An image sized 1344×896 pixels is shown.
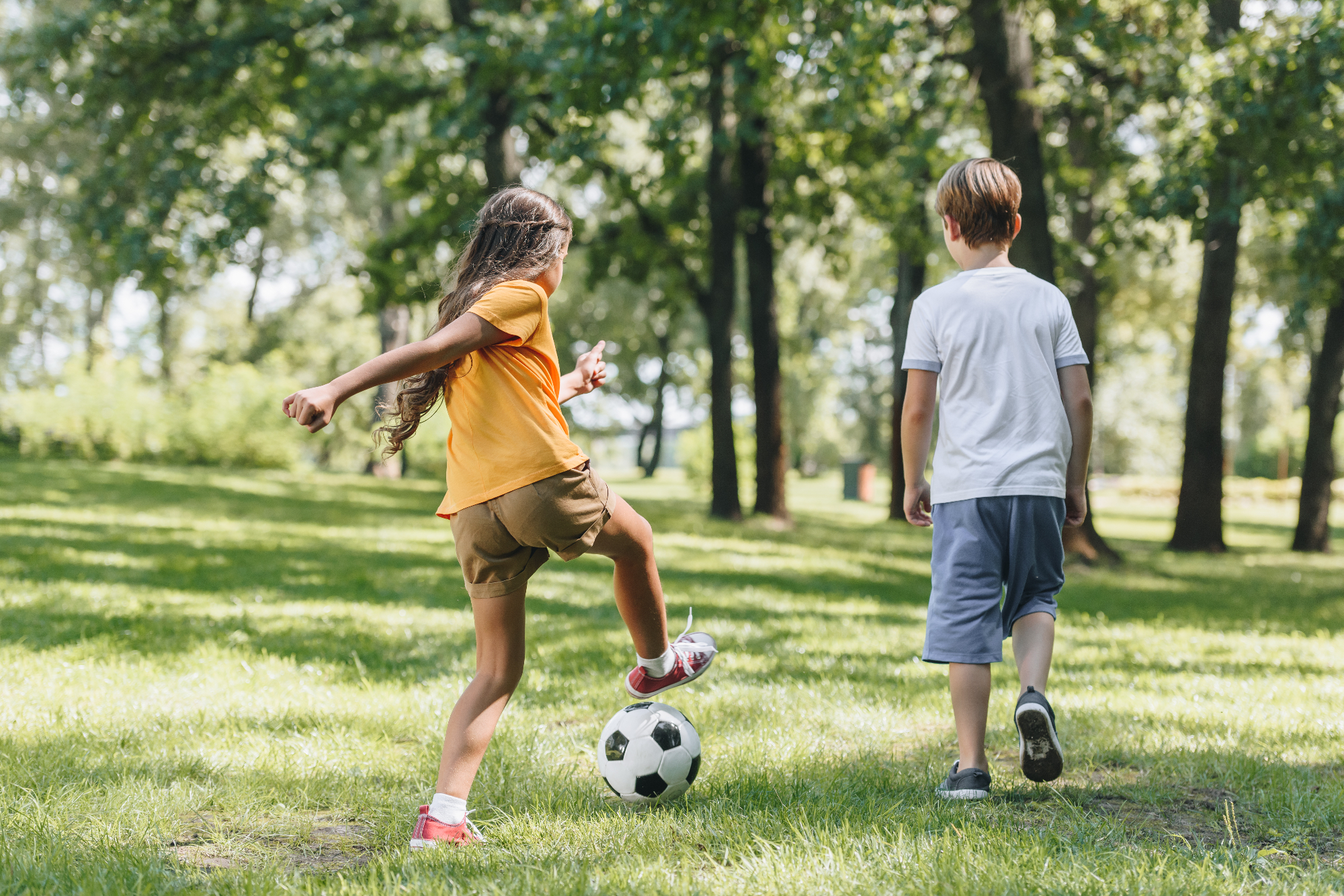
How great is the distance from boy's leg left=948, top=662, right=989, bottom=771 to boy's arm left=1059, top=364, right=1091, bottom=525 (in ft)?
1.94

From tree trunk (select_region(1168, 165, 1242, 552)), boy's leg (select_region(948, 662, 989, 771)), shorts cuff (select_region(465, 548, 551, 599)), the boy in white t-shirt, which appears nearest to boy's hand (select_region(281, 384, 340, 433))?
shorts cuff (select_region(465, 548, 551, 599))

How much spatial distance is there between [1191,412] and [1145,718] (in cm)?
1189

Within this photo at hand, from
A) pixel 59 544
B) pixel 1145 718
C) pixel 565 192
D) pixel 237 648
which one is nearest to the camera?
pixel 1145 718

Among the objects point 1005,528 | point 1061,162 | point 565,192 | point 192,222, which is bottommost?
point 1005,528

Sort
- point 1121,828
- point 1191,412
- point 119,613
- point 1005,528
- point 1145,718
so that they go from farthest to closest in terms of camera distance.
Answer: point 1191,412 < point 119,613 < point 1145,718 < point 1005,528 < point 1121,828

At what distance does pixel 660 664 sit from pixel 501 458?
0.96m

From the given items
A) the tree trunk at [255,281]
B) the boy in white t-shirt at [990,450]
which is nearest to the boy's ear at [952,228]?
the boy in white t-shirt at [990,450]

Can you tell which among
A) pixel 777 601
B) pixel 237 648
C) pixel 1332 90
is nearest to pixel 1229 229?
pixel 1332 90

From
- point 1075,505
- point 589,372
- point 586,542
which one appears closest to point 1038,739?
point 1075,505

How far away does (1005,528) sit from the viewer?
10.1 ft

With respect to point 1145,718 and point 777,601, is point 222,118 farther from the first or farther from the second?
point 1145,718

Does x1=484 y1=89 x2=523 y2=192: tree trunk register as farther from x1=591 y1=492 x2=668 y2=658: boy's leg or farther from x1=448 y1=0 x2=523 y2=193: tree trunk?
x1=591 y1=492 x2=668 y2=658: boy's leg

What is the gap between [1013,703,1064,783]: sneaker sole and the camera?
2.89 metres

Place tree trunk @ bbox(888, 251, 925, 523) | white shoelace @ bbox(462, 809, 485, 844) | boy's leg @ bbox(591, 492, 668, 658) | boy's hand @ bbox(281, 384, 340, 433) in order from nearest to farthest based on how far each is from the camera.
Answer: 1. boy's hand @ bbox(281, 384, 340, 433)
2. white shoelace @ bbox(462, 809, 485, 844)
3. boy's leg @ bbox(591, 492, 668, 658)
4. tree trunk @ bbox(888, 251, 925, 523)
